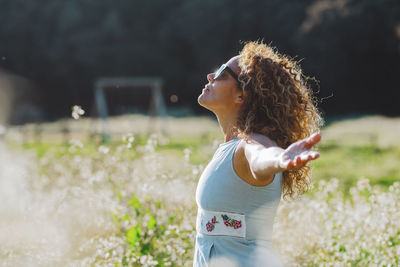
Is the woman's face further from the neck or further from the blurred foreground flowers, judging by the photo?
the blurred foreground flowers

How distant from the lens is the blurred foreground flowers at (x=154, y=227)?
357cm

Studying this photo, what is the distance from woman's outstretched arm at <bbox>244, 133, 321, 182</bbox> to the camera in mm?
1616

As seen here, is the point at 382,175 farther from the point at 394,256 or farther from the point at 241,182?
the point at 241,182

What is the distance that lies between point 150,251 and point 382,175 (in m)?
6.20

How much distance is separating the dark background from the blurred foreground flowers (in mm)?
20465

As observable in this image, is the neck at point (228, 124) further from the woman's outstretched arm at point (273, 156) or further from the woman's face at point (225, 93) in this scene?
the woman's outstretched arm at point (273, 156)

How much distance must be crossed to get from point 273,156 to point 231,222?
→ 477mm

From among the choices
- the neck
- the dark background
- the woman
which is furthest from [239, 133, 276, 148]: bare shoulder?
the dark background

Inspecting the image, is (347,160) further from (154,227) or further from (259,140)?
(259,140)

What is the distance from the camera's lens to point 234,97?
92.9 inches

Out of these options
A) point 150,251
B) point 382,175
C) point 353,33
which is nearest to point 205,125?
point 353,33

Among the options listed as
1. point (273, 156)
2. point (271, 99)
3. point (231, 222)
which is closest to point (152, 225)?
point (231, 222)

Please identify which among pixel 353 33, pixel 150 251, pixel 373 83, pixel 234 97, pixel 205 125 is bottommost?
pixel 150 251

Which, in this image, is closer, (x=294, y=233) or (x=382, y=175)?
(x=294, y=233)
